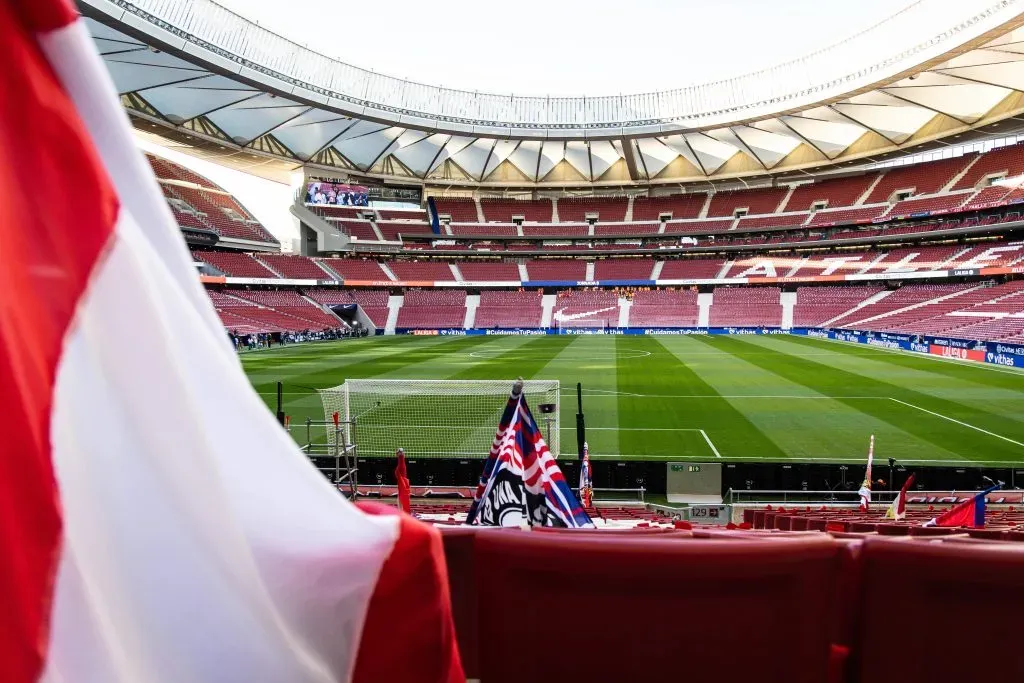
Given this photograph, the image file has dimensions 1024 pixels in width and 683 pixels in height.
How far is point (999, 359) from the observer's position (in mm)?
27500

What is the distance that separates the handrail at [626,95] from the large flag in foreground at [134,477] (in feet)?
112

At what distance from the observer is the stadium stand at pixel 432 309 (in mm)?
54719

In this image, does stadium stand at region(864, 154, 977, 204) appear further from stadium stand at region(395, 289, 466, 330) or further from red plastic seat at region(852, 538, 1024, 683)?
red plastic seat at region(852, 538, 1024, 683)

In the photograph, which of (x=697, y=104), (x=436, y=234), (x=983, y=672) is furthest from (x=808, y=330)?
(x=983, y=672)

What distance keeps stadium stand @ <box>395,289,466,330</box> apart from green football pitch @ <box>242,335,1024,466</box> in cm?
1789

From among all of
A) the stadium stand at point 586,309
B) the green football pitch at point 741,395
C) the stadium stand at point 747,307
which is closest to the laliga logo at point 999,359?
the green football pitch at point 741,395

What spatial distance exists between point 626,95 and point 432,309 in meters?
28.0

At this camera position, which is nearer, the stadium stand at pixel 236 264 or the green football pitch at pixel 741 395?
the green football pitch at pixel 741 395

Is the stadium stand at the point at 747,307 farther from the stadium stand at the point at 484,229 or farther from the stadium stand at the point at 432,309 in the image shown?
the stadium stand at the point at 432,309

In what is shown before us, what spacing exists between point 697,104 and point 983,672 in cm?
5890

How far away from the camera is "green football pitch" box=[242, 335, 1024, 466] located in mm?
14461

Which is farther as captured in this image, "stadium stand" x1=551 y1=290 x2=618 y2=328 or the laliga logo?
"stadium stand" x1=551 y1=290 x2=618 y2=328

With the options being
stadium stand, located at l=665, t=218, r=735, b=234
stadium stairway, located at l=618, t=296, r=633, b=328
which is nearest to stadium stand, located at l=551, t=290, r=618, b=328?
stadium stairway, located at l=618, t=296, r=633, b=328

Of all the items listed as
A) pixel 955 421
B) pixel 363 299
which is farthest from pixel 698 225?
pixel 955 421
